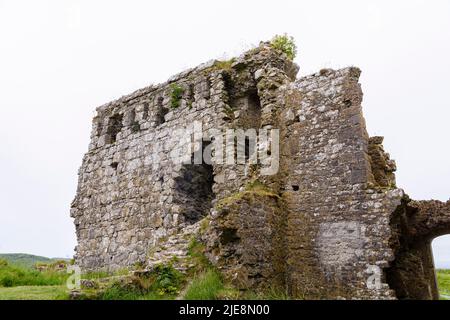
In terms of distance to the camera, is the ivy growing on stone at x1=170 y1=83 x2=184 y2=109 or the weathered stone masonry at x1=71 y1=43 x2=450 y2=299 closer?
the weathered stone masonry at x1=71 y1=43 x2=450 y2=299

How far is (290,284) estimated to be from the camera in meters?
8.17

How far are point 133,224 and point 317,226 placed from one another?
5414mm

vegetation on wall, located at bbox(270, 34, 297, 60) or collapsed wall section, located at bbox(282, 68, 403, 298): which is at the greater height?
vegetation on wall, located at bbox(270, 34, 297, 60)

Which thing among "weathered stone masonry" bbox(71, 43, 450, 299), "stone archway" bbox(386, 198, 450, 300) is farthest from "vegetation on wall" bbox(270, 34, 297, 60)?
"stone archway" bbox(386, 198, 450, 300)

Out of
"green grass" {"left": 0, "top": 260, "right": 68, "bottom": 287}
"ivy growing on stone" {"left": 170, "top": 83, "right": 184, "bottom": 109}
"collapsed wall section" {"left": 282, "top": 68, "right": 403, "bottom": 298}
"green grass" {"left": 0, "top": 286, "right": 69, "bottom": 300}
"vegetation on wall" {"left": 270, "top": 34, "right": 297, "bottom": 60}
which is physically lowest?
"green grass" {"left": 0, "top": 286, "right": 69, "bottom": 300}

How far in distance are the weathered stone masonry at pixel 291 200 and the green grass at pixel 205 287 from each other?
0.22 metres

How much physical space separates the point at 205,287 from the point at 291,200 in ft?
7.92

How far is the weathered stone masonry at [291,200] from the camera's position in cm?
767

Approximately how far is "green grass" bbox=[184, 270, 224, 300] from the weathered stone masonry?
217 millimetres

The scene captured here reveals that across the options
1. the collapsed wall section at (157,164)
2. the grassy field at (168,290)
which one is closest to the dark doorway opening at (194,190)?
the collapsed wall section at (157,164)

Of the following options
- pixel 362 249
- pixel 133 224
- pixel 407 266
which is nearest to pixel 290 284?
pixel 362 249

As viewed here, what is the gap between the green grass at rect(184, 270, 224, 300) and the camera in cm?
718

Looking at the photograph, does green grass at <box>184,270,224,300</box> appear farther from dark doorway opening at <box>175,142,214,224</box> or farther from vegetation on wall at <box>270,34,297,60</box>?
vegetation on wall at <box>270,34,297,60</box>

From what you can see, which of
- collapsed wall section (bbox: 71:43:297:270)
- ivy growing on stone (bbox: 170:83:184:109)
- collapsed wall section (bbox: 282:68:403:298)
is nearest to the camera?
collapsed wall section (bbox: 282:68:403:298)
